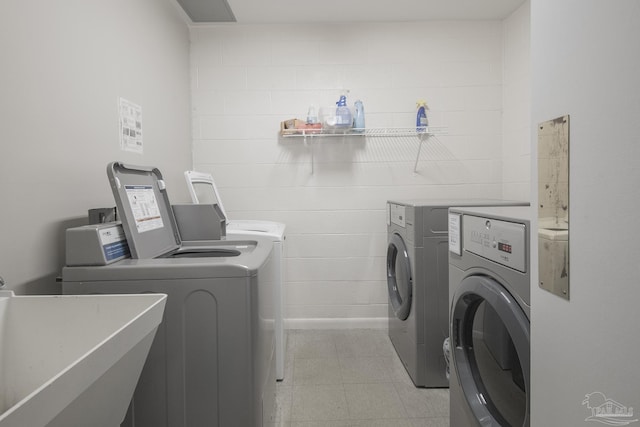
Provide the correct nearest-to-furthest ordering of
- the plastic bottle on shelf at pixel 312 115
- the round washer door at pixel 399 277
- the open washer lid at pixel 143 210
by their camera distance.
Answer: the open washer lid at pixel 143 210
the round washer door at pixel 399 277
the plastic bottle on shelf at pixel 312 115

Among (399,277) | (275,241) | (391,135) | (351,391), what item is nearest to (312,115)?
(391,135)

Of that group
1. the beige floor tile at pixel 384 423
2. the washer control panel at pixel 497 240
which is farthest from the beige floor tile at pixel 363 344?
the washer control panel at pixel 497 240

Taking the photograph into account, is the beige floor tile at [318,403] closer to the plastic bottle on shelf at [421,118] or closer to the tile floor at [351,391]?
the tile floor at [351,391]

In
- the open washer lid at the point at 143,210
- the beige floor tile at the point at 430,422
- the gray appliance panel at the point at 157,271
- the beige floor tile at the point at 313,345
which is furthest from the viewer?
the beige floor tile at the point at 313,345

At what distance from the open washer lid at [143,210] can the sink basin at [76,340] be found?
0.50m

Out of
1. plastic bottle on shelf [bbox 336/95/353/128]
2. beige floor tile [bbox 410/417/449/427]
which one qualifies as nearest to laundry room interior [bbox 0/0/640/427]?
beige floor tile [bbox 410/417/449/427]

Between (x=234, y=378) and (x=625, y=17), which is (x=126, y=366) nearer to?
(x=234, y=378)

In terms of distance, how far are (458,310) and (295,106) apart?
7.07ft

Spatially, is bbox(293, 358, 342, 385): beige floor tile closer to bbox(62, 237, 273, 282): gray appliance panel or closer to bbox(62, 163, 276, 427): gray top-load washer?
bbox(62, 163, 276, 427): gray top-load washer

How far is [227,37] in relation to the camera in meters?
3.08

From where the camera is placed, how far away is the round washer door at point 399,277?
7.54 feet

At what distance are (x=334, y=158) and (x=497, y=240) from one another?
6.76 feet

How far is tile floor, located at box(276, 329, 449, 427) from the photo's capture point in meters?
1.96

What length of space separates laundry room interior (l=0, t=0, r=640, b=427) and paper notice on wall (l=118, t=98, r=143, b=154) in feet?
0.07
